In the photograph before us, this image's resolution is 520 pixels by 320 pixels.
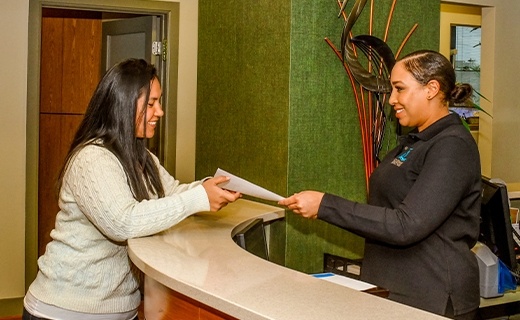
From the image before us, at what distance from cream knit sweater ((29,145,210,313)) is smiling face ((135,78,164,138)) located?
0.59 ft

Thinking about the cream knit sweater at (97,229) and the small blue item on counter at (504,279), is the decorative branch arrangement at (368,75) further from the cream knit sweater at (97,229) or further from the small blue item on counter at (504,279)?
the cream knit sweater at (97,229)

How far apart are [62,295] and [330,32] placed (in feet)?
6.01

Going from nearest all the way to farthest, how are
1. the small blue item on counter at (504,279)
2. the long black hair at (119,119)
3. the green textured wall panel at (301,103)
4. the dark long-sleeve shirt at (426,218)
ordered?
the dark long-sleeve shirt at (426,218)
the long black hair at (119,119)
the small blue item on counter at (504,279)
the green textured wall panel at (301,103)

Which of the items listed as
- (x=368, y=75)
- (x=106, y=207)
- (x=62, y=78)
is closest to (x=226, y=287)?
(x=106, y=207)

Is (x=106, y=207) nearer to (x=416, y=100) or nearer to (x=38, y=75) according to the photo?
(x=416, y=100)

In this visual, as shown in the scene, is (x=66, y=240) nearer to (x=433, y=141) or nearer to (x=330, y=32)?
(x=433, y=141)

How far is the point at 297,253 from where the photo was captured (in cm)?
319

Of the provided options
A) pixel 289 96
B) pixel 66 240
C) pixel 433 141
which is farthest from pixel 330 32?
pixel 66 240

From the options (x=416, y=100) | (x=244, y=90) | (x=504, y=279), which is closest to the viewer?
(x=416, y=100)

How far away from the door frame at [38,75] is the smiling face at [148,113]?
7.35ft

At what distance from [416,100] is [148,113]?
882mm

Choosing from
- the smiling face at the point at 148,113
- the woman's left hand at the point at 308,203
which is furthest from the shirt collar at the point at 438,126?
the smiling face at the point at 148,113

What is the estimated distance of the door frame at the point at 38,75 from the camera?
425 centimetres

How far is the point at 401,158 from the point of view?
85.7 inches
